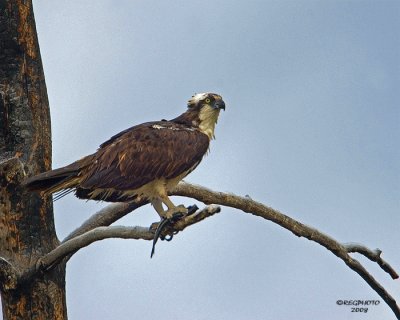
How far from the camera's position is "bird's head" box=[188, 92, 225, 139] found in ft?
32.8

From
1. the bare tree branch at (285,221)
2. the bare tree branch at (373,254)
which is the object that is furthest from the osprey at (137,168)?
the bare tree branch at (373,254)

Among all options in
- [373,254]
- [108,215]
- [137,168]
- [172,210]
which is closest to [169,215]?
[172,210]

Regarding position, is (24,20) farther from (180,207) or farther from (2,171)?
(180,207)

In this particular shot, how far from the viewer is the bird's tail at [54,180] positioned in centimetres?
883

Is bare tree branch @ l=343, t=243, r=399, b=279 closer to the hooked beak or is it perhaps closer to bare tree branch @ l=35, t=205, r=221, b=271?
the hooked beak

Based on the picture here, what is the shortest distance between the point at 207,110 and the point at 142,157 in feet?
4.10

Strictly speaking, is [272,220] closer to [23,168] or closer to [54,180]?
[54,180]

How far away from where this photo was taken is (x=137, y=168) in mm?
9070

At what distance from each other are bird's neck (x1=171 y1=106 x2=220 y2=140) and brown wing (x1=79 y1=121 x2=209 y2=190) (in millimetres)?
356

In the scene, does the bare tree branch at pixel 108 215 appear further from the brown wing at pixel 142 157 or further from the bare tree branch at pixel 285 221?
the brown wing at pixel 142 157

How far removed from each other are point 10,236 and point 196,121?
2348mm

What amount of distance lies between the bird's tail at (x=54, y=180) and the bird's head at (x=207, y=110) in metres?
1.64

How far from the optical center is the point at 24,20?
10023 millimetres

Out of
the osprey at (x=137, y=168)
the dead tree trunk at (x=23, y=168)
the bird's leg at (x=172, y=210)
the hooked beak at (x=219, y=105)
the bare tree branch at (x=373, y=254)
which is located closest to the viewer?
the bird's leg at (x=172, y=210)
